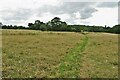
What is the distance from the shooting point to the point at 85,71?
2211cm

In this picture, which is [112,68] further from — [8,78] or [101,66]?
[8,78]

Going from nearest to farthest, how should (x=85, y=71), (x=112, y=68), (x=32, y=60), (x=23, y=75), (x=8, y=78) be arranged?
(x=8, y=78)
(x=23, y=75)
(x=85, y=71)
(x=112, y=68)
(x=32, y=60)

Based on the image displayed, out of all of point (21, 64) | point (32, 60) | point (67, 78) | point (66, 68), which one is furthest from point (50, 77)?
point (32, 60)

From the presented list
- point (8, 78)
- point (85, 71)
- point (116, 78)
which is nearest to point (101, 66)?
point (85, 71)

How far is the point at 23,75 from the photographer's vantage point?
63.7 ft

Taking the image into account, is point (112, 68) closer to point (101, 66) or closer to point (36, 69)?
point (101, 66)

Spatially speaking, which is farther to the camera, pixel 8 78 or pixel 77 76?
pixel 77 76

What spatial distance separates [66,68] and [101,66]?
12.1 feet

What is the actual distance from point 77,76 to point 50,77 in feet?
6.43

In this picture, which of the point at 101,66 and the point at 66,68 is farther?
the point at 101,66

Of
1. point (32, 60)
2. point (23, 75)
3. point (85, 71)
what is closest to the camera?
point (23, 75)

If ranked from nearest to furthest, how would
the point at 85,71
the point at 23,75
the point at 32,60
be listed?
the point at 23,75
the point at 85,71
the point at 32,60

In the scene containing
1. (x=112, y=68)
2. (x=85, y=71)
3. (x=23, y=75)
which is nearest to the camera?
(x=23, y=75)

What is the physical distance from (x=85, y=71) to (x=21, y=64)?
5737 mm
